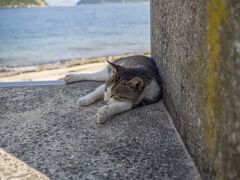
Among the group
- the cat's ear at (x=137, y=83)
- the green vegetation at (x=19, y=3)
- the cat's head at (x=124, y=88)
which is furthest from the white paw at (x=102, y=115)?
the green vegetation at (x=19, y=3)

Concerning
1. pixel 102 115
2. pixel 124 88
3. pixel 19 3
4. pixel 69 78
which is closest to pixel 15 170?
pixel 102 115

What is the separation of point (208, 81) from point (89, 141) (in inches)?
46.1

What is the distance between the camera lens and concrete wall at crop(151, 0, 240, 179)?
52.1 inches

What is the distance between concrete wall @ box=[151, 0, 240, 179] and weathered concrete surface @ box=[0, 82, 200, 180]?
0.18m

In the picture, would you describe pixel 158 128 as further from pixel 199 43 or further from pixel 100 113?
pixel 199 43

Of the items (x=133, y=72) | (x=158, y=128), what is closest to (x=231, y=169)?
(x=158, y=128)

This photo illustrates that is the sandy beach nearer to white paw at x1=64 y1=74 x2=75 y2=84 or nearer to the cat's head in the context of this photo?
white paw at x1=64 y1=74 x2=75 y2=84

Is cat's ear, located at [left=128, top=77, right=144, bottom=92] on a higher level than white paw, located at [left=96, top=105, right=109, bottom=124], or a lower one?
higher

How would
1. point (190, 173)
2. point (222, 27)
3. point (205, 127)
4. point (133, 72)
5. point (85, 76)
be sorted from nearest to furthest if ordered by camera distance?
1. point (222, 27)
2. point (205, 127)
3. point (190, 173)
4. point (133, 72)
5. point (85, 76)

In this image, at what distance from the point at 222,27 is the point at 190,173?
0.94m

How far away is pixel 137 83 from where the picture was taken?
10.7 feet

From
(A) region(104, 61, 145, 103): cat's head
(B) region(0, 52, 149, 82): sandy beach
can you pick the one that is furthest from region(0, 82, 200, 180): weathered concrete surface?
(B) region(0, 52, 149, 82): sandy beach

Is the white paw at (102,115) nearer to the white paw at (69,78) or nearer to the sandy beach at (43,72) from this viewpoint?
the white paw at (69,78)

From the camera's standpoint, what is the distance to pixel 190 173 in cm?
198
